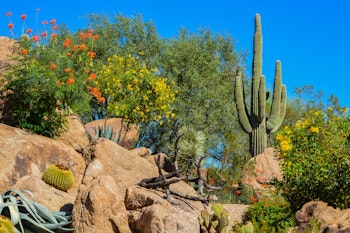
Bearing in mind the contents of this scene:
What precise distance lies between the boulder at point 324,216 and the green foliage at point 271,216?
0.57 m

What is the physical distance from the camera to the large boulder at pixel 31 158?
11.7 meters

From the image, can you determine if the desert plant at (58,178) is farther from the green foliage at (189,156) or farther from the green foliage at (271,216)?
the green foliage at (189,156)

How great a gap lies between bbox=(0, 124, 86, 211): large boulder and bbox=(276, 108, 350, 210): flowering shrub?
13.8 feet

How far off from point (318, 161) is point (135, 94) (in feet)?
35.9

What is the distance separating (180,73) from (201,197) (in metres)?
16.0

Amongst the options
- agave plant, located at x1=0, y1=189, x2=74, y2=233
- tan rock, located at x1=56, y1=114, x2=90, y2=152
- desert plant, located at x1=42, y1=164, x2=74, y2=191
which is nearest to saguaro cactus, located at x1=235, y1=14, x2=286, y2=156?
tan rock, located at x1=56, y1=114, x2=90, y2=152

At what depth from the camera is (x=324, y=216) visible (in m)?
9.60

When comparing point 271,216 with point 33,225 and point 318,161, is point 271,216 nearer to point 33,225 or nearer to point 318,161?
point 318,161

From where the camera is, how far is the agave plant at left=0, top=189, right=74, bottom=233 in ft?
29.9

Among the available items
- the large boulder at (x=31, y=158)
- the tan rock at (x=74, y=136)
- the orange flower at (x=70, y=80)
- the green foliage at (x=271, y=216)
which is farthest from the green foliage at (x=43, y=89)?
the green foliage at (x=271, y=216)

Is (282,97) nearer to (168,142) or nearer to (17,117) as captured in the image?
(168,142)

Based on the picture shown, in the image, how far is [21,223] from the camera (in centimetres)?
903

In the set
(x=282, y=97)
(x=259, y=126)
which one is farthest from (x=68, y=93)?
(x=282, y=97)

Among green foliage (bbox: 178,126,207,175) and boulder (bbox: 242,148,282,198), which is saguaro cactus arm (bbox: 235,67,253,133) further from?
green foliage (bbox: 178,126,207,175)
